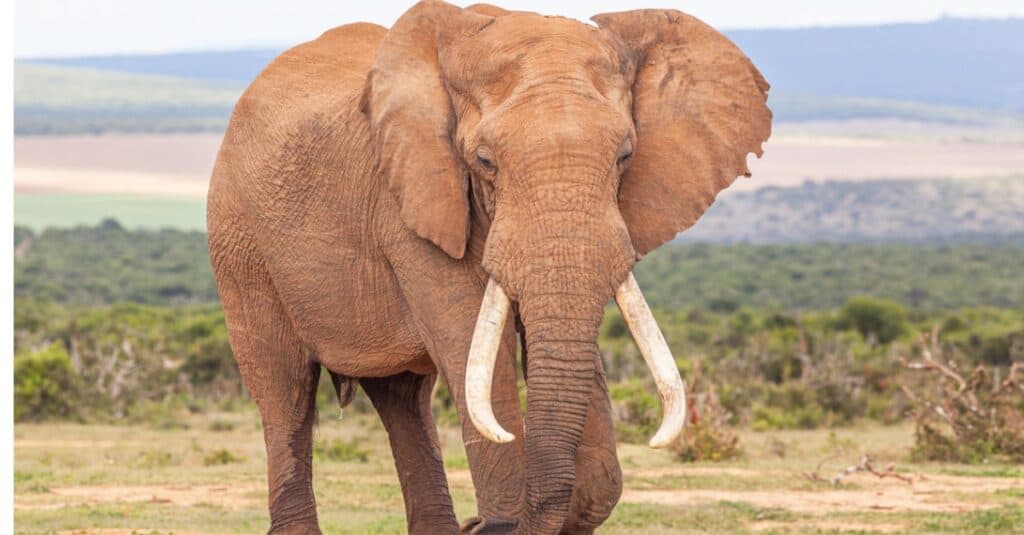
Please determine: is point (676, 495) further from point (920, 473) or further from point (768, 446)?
point (768, 446)

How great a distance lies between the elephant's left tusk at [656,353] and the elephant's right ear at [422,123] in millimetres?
719

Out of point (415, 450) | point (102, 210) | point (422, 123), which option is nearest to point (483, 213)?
point (422, 123)

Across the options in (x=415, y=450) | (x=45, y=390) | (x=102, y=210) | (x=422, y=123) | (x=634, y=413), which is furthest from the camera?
(x=102, y=210)

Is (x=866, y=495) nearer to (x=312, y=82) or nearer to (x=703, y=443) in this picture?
(x=703, y=443)

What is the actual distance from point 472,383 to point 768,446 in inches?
480

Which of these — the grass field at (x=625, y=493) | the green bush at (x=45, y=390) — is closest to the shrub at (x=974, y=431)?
the grass field at (x=625, y=493)

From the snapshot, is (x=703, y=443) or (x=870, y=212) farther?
(x=870, y=212)

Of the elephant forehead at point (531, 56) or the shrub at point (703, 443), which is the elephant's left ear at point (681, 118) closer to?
the elephant forehead at point (531, 56)

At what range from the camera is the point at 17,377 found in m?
23.2

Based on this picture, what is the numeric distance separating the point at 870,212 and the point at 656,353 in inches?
5706

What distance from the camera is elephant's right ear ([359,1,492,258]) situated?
7.00 meters

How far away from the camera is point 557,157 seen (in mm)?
6570

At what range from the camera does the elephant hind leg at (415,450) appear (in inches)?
357

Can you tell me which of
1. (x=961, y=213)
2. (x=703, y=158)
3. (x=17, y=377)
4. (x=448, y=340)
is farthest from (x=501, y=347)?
(x=961, y=213)
